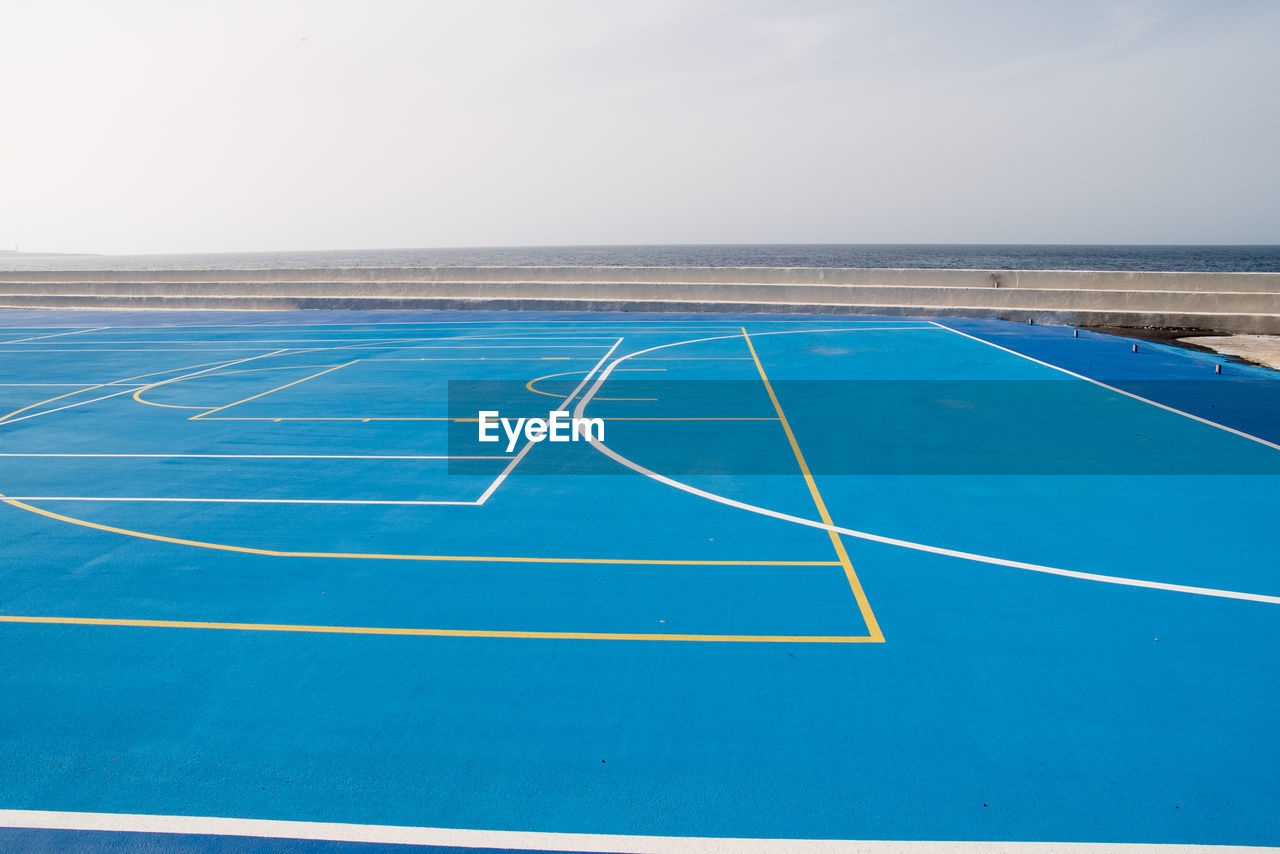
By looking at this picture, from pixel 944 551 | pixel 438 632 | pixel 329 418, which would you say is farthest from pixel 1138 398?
pixel 329 418

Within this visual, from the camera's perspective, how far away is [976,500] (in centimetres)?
919

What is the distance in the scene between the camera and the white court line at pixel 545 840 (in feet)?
13.1

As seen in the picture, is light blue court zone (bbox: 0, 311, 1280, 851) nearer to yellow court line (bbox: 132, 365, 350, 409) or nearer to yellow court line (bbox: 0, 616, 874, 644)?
yellow court line (bbox: 0, 616, 874, 644)

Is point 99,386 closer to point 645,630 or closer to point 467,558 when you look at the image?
point 467,558

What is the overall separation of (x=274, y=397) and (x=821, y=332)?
53.2 ft

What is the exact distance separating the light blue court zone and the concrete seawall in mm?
13176

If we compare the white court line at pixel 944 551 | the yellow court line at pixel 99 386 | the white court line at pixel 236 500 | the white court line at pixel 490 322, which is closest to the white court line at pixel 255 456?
the white court line at pixel 236 500

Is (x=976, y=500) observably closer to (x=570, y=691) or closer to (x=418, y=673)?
(x=570, y=691)

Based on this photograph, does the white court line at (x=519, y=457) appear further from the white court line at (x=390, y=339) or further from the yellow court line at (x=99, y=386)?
the yellow court line at (x=99, y=386)

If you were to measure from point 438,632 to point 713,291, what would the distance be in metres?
26.1

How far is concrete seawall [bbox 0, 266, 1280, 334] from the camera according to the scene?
81.9 feet

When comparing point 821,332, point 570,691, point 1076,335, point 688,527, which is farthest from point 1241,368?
point 570,691

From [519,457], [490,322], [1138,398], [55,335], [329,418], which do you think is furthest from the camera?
[490,322]

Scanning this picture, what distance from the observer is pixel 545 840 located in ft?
13.4
